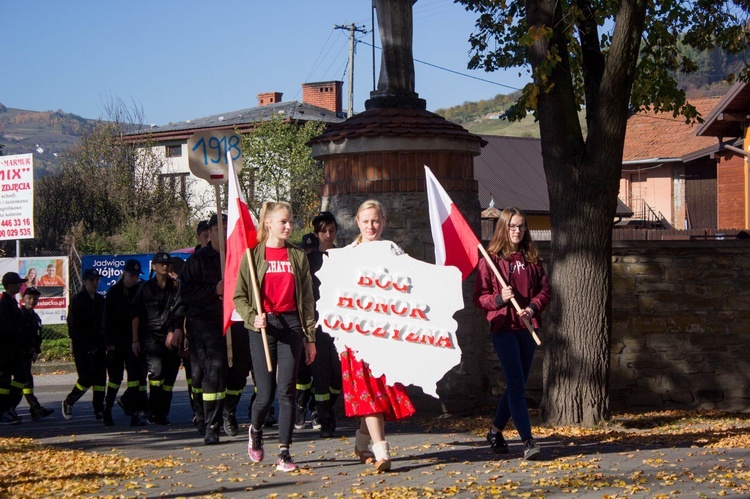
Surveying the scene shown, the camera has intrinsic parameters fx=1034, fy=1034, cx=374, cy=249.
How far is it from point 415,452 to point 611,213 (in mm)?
2976

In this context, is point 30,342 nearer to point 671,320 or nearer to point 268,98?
point 671,320

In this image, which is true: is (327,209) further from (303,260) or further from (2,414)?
(2,414)

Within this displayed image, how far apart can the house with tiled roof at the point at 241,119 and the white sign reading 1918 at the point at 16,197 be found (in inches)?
1009

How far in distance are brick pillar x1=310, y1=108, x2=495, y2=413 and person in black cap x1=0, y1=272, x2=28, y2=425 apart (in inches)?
175

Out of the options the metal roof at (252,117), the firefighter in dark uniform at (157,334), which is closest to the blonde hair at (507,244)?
the firefighter in dark uniform at (157,334)

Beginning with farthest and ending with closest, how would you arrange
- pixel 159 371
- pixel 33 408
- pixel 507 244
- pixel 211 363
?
pixel 33 408 < pixel 159 371 < pixel 211 363 < pixel 507 244

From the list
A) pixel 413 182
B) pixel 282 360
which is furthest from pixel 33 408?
pixel 282 360

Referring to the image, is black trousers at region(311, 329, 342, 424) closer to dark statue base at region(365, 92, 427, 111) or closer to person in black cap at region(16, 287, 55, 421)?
dark statue base at region(365, 92, 427, 111)

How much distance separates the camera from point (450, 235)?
8195mm

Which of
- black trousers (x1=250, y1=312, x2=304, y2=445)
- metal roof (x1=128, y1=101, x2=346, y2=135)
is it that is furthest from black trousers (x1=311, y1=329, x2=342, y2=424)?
metal roof (x1=128, y1=101, x2=346, y2=135)

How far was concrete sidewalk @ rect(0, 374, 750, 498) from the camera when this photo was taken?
6676mm

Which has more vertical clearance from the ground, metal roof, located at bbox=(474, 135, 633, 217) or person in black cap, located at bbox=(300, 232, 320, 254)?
metal roof, located at bbox=(474, 135, 633, 217)

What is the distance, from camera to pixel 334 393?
33.0ft

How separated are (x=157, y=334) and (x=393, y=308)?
4.70 metres
